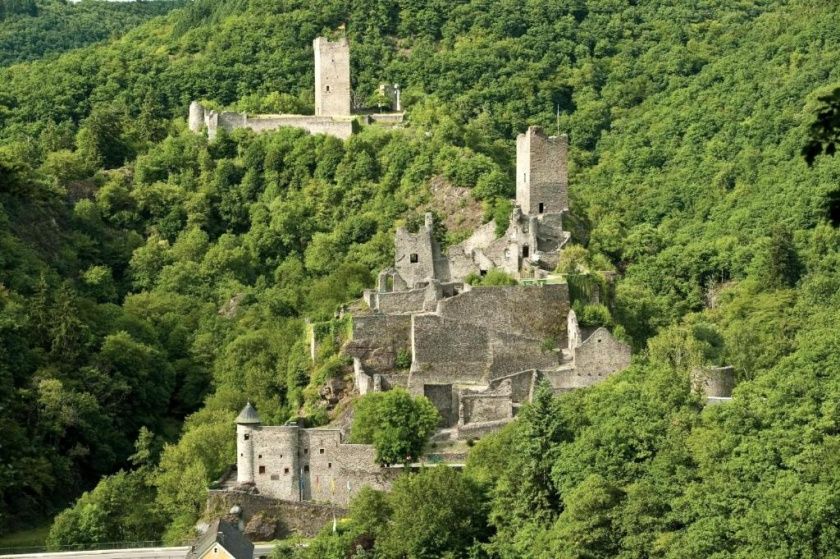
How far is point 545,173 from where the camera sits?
75.2 m

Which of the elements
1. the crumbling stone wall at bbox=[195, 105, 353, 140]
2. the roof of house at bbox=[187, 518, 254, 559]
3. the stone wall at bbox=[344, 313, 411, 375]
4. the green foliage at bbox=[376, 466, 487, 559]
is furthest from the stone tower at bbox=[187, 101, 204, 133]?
the green foliage at bbox=[376, 466, 487, 559]

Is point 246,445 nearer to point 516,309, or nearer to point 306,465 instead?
point 306,465

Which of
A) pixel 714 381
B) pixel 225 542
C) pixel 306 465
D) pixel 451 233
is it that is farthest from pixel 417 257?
pixel 225 542

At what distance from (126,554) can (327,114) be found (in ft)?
140

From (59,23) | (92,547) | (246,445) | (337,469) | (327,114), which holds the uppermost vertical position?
(59,23)

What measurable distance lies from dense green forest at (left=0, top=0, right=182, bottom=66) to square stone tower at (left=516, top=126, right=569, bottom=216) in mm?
88359

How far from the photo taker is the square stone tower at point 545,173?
7494 centimetres

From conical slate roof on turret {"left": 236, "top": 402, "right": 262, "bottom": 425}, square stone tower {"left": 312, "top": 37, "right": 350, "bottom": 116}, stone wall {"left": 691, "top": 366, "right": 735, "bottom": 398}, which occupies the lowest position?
conical slate roof on turret {"left": 236, "top": 402, "right": 262, "bottom": 425}

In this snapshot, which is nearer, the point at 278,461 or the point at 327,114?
the point at 278,461

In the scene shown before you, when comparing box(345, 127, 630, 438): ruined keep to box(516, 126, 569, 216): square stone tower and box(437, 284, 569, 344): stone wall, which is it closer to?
box(437, 284, 569, 344): stone wall

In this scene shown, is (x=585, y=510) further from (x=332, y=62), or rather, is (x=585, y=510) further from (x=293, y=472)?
(x=332, y=62)

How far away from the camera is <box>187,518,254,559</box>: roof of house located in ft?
188

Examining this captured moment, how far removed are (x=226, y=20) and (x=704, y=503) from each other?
80625 mm

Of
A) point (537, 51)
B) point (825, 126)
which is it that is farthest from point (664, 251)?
point (825, 126)
